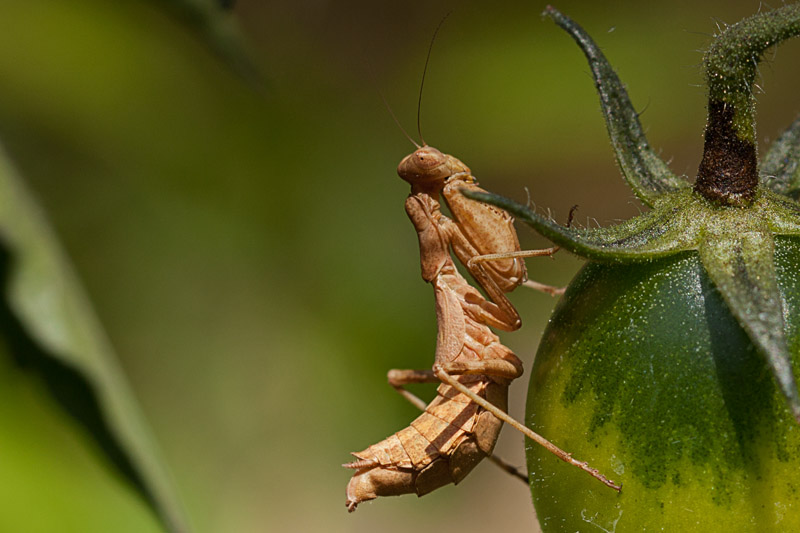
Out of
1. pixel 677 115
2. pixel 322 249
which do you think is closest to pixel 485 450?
pixel 322 249

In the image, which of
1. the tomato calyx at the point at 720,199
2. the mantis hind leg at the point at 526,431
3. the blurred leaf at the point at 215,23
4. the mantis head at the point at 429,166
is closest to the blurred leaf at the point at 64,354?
the blurred leaf at the point at 215,23

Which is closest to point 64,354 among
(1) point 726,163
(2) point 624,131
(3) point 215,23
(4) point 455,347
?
(3) point 215,23

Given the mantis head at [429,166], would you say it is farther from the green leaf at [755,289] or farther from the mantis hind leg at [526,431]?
the green leaf at [755,289]

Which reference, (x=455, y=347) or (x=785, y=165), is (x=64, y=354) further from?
(x=785, y=165)

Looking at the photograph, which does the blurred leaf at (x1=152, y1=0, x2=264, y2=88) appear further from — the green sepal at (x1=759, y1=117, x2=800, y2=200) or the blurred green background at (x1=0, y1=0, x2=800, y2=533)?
the blurred green background at (x1=0, y1=0, x2=800, y2=533)

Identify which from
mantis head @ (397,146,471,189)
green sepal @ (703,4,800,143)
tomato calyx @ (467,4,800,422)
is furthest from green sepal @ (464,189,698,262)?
mantis head @ (397,146,471,189)
